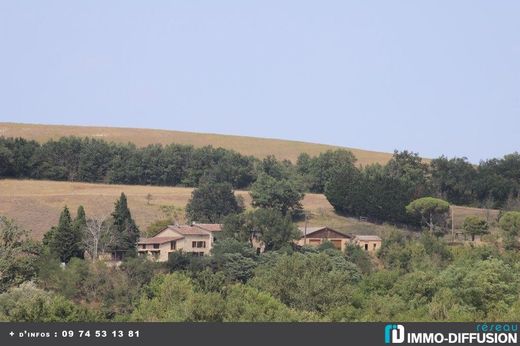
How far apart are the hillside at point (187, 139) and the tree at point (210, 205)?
184 feet

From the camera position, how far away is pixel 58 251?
7738 centimetres

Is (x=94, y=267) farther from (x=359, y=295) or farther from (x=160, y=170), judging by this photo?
(x=160, y=170)

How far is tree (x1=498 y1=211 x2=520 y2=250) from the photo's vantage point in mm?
90438

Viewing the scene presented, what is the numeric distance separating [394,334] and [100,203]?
8227 cm

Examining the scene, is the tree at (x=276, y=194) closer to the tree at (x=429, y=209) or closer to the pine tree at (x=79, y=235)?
the tree at (x=429, y=209)

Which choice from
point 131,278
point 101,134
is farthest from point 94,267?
point 101,134

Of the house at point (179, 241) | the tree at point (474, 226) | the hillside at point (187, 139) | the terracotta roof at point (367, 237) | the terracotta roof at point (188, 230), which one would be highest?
the hillside at point (187, 139)

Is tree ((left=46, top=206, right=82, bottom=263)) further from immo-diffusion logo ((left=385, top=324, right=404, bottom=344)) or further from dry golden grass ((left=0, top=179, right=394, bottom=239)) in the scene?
immo-diffusion logo ((left=385, top=324, right=404, bottom=344))

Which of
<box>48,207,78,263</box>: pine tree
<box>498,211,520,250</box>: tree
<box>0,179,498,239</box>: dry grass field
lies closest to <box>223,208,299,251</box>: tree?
<box>48,207,78,263</box>: pine tree

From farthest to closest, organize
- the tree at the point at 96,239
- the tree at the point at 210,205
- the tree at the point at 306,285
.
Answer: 1. the tree at the point at 210,205
2. the tree at the point at 96,239
3. the tree at the point at 306,285

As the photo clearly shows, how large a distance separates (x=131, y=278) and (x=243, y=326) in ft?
141

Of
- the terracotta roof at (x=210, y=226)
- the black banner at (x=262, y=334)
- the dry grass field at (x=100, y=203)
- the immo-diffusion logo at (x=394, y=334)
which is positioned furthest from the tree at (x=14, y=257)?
the immo-diffusion logo at (x=394, y=334)

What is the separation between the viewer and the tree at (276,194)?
104 meters

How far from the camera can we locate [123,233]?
8362cm
